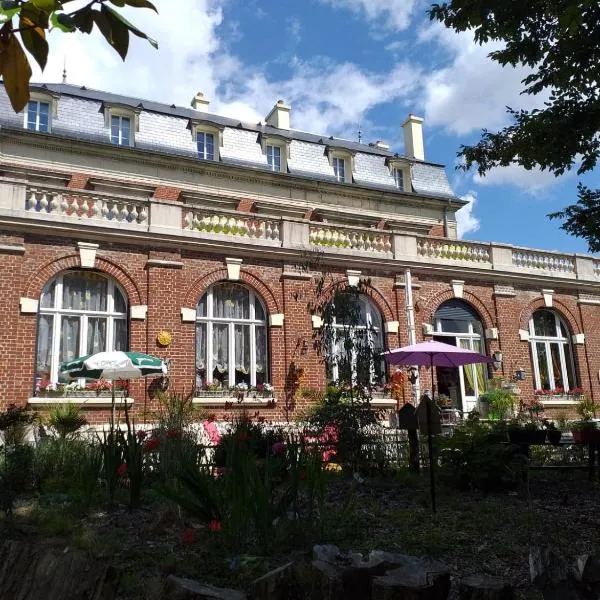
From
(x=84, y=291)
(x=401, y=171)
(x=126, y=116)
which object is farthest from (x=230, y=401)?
(x=401, y=171)

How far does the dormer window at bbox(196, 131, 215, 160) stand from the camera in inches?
858

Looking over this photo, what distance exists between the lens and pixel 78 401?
42.9ft

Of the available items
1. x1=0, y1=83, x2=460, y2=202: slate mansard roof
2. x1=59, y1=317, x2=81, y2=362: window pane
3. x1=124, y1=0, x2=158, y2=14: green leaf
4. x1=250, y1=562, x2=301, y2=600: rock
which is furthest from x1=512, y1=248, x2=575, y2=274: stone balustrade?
x1=124, y1=0, x2=158, y2=14: green leaf

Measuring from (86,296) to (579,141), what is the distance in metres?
10.4

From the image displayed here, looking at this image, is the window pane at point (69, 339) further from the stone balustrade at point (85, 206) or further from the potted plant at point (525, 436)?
the potted plant at point (525, 436)

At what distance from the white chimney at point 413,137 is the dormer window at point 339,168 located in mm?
4769

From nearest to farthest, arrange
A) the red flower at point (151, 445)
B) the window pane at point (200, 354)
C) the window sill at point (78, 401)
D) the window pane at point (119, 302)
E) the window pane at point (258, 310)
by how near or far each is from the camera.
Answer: the red flower at point (151, 445) → the window sill at point (78, 401) → the window pane at point (119, 302) → the window pane at point (200, 354) → the window pane at point (258, 310)

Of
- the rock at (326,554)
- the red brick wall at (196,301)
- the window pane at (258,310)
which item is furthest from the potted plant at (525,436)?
the window pane at (258,310)

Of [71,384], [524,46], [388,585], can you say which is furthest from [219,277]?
[388,585]

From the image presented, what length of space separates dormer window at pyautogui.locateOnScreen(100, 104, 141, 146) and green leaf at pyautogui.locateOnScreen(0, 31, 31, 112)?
64.5 ft

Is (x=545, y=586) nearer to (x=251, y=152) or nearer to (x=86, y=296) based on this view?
(x=86, y=296)

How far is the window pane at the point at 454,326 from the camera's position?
17703mm

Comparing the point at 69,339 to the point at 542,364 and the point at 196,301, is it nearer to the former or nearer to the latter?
the point at 196,301

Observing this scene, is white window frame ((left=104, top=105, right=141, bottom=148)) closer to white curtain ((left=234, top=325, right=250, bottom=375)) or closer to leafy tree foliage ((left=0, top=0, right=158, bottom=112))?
white curtain ((left=234, top=325, right=250, bottom=375))
